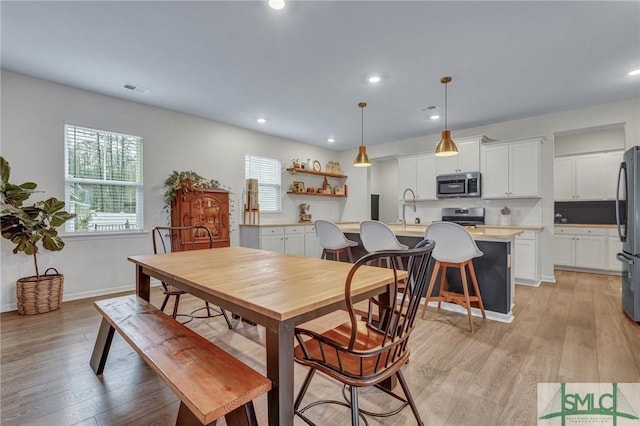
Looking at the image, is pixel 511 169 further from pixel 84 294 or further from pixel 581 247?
pixel 84 294

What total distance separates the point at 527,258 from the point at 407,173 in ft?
8.18

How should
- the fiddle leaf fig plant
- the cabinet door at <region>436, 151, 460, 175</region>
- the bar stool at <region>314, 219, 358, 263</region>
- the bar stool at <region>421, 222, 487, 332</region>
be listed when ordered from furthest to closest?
1. the cabinet door at <region>436, 151, 460, 175</region>
2. the bar stool at <region>314, 219, 358, 263</region>
3. the fiddle leaf fig plant
4. the bar stool at <region>421, 222, 487, 332</region>

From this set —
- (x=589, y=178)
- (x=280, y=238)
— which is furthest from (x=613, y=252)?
(x=280, y=238)

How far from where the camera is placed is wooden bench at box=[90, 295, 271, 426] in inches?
40.7

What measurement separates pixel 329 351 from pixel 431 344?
4.70ft

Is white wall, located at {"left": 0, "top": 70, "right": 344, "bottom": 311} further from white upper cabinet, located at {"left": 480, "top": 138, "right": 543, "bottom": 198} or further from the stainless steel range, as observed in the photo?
white upper cabinet, located at {"left": 480, "top": 138, "right": 543, "bottom": 198}

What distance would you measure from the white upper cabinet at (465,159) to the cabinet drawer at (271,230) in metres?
3.16

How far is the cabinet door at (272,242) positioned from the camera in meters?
4.99

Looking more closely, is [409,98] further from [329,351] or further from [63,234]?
[63,234]

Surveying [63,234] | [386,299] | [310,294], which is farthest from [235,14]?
[63,234]

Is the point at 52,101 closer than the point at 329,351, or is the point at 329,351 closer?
the point at 329,351

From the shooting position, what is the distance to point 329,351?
1396mm

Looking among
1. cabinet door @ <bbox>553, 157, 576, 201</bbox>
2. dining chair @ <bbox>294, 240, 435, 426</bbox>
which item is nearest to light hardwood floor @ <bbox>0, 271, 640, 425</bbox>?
dining chair @ <bbox>294, 240, 435, 426</bbox>

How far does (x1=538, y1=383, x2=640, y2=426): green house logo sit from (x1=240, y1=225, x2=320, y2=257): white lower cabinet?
400 centimetres
